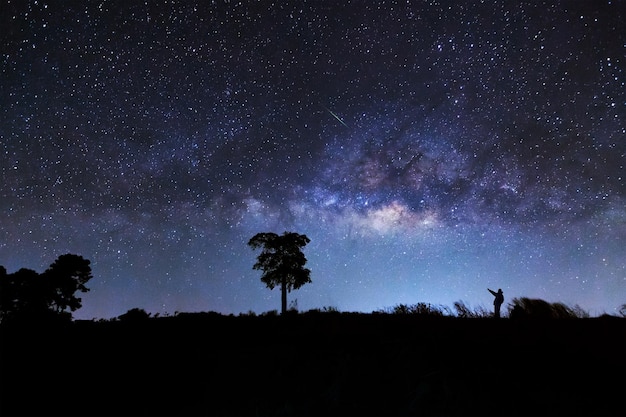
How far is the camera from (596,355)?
8.41m

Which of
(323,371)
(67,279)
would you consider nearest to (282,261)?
(67,279)

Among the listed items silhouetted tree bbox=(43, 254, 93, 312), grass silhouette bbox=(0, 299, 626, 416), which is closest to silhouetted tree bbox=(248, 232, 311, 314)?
silhouetted tree bbox=(43, 254, 93, 312)

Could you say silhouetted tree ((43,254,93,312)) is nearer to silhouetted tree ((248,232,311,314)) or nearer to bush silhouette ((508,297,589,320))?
silhouetted tree ((248,232,311,314))

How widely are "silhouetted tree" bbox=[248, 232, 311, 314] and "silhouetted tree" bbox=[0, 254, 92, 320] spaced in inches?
505

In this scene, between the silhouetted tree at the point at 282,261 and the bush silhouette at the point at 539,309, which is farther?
the silhouetted tree at the point at 282,261

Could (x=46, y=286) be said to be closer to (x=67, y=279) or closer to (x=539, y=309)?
(x=67, y=279)

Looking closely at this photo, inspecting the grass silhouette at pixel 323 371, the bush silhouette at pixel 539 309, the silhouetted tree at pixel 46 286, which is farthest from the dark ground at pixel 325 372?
the silhouetted tree at pixel 46 286

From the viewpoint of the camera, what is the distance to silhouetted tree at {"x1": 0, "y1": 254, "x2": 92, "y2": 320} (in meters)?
25.9

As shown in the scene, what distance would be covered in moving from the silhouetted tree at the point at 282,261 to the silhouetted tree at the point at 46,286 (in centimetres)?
1283

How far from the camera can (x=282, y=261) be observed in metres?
35.9

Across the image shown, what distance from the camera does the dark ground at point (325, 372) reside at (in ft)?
24.1

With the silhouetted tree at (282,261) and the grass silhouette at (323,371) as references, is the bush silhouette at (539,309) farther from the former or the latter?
the silhouetted tree at (282,261)

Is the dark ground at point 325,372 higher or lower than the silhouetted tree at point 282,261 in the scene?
lower

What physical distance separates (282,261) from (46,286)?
16.6 metres
